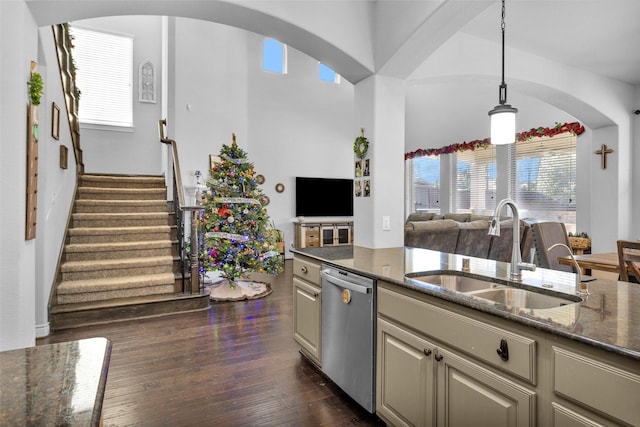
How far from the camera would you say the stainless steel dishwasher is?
6.73 ft

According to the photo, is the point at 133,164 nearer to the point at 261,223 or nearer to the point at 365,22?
the point at 261,223

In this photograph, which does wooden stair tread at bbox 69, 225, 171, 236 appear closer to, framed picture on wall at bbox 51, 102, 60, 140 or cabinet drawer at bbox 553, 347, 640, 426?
framed picture on wall at bbox 51, 102, 60, 140

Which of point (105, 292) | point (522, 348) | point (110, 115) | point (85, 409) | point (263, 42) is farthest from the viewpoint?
point (263, 42)

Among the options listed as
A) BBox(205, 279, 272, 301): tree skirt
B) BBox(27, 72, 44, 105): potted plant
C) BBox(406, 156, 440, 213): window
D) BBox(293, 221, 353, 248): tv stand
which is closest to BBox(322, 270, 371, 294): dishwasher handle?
BBox(27, 72, 44, 105): potted plant

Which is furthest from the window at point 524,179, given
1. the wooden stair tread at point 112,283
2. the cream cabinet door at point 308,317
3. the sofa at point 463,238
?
the wooden stair tread at point 112,283

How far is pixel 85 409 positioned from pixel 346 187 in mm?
8243

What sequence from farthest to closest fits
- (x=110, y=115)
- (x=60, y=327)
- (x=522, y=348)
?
1. (x=110, y=115)
2. (x=60, y=327)
3. (x=522, y=348)

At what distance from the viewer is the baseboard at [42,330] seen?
346cm

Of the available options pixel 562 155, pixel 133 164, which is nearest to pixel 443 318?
pixel 562 155

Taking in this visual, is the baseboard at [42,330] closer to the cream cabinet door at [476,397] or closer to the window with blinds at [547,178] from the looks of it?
the cream cabinet door at [476,397]

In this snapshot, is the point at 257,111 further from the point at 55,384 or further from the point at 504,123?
the point at 55,384

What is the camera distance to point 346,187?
885cm

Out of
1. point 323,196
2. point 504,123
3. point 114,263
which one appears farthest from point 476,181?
point 114,263

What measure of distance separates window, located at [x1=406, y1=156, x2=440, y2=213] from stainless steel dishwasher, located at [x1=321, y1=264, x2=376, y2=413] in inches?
276
